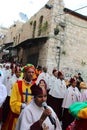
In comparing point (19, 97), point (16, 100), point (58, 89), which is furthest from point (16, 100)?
point (58, 89)

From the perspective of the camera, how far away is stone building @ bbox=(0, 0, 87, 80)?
19.3m

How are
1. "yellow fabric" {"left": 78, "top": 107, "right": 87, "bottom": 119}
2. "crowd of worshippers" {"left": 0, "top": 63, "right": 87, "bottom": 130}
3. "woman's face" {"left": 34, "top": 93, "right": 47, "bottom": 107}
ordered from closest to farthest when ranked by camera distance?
"yellow fabric" {"left": 78, "top": 107, "right": 87, "bottom": 119} < "crowd of worshippers" {"left": 0, "top": 63, "right": 87, "bottom": 130} < "woman's face" {"left": 34, "top": 93, "right": 47, "bottom": 107}

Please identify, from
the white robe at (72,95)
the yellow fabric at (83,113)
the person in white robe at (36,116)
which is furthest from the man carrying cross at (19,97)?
the white robe at (72,95)

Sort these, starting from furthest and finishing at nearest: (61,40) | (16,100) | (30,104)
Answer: (61,40) → (16,100) → (30,104)

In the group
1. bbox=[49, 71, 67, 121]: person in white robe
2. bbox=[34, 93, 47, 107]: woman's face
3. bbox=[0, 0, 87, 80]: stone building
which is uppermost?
bbox=[0, 0, 87, 80]: stone building

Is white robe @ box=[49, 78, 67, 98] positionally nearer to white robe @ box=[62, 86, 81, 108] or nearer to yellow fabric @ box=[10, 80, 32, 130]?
white robe @ box=[62, 86, 81, 108]

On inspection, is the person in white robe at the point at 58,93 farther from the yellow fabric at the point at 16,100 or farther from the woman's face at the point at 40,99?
the woman's face at the point at 40,99

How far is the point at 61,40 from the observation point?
19.6 metres

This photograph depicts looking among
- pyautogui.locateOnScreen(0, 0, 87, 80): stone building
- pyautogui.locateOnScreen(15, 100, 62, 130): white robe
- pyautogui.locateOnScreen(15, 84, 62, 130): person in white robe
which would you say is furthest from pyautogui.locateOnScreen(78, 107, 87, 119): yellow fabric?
pyautogui.locateOnScreen(0, 0, 87, 80): stone building

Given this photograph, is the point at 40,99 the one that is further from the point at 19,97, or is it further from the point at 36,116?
the point at 19,97

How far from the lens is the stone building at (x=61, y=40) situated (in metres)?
19.3

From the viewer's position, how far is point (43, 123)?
3582 mm

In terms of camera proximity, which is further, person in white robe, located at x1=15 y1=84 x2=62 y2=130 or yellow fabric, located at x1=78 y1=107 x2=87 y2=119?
person in white robe, located at x1=15 y1=84 x2=62 y2=130

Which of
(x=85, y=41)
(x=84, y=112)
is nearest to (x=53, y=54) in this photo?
(x=85, y=41)
